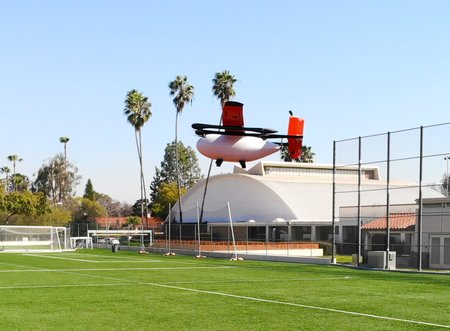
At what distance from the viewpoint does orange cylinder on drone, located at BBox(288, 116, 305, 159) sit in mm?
28500

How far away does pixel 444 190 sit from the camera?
133 ft

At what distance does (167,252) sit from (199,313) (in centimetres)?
4418

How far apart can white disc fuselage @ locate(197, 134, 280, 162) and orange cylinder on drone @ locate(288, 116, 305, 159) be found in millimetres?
1305

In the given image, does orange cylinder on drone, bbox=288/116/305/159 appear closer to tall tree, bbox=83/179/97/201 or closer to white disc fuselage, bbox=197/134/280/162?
white disc fuselage, bbox=197/134/280/162

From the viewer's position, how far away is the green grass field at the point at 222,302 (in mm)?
15500

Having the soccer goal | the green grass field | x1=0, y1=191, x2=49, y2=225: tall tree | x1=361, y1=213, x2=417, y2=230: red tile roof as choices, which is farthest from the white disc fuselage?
x1=0, y1=191, x2=49, y2=225: tall tree

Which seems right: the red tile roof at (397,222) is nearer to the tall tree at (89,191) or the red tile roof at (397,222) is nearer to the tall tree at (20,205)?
the tall tree at (20,205)

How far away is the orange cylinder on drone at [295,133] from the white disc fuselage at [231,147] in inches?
51.4

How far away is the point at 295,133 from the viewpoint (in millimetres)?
28672

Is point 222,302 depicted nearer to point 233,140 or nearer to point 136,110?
point 233,140

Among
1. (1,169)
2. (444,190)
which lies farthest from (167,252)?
(1,169)

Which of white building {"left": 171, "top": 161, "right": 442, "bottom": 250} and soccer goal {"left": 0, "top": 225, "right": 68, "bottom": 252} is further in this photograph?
white building {"left": 171, "top": 161, "right": 442, "bottom": 250}

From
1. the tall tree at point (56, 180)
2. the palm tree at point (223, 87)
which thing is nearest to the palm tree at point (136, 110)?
the palm tree at point (223, 87)

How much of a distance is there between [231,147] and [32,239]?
46.5m
